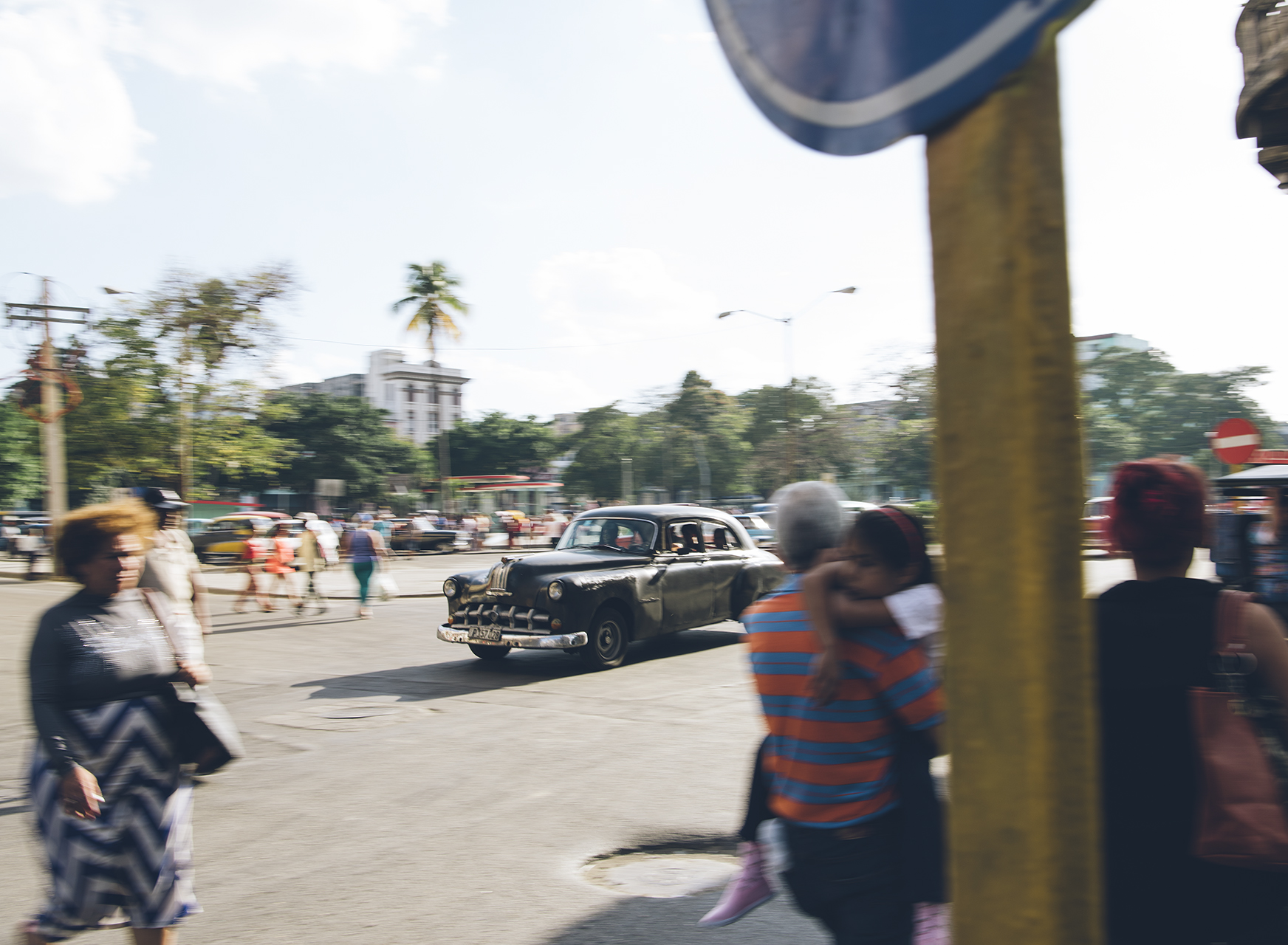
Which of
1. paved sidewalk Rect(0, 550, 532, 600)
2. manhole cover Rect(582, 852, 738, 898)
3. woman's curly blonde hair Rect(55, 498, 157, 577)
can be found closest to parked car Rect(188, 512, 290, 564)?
paved sidewalk Rect(0, 550, 532, 600)

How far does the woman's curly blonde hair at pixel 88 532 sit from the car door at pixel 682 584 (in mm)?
8046

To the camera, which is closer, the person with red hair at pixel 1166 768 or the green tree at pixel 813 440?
the person with red hair at pixel 1166 768

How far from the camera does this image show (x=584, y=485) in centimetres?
7156

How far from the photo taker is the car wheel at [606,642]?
1010 centimetres

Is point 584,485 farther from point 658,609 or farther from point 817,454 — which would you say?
point 658,609

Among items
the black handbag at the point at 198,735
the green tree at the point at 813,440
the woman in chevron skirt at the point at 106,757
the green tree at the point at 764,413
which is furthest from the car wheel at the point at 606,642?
the green tree at the point at 764,413

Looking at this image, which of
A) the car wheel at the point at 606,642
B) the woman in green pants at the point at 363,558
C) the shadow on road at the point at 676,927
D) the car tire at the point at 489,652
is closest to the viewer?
the shadow on road at the point at 676,927

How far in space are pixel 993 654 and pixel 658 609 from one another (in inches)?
386

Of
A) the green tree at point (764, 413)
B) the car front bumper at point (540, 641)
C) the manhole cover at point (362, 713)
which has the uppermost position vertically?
the green tree at point (764, 413)

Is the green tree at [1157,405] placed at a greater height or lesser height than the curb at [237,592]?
greater

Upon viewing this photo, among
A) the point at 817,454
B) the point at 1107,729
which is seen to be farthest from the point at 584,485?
the point at 1107,729

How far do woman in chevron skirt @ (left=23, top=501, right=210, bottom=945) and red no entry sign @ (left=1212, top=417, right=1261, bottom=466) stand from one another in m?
9.29

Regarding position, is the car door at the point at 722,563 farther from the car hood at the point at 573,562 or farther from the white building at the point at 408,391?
the white building at the point at 408,391

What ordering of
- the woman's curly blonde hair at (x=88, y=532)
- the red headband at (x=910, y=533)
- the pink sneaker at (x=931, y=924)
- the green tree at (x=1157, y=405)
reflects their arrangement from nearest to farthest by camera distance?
the pink sneaker at (x=931, y=924) → the red headband at (x=910, y=533) → the woman's curly blonde hair at (x=88, y=532) → the green tree at (x=1157, y=405)
